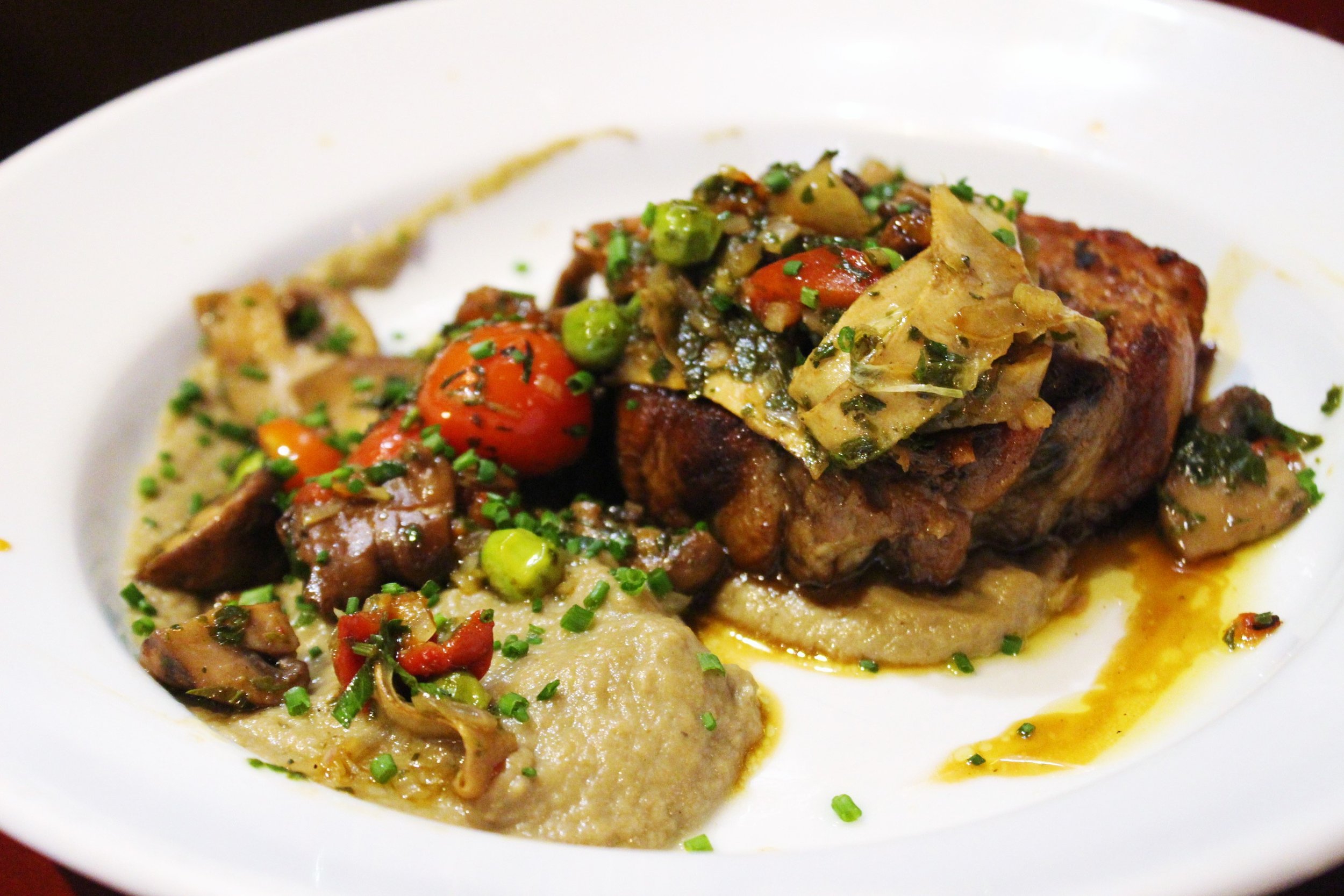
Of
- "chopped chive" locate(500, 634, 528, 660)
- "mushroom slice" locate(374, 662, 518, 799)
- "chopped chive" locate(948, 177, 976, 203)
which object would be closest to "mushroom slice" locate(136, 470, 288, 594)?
"mushroom slice" locate(374, 662, 518, 799)

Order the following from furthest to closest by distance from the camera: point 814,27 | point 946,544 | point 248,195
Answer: point 814,27, point 248,195, point 946,544

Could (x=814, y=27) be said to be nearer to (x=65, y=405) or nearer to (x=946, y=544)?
(x=946, y=544)

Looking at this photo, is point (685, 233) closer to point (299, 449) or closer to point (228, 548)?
point (299, 449)

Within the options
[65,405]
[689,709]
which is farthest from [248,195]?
[689,709]

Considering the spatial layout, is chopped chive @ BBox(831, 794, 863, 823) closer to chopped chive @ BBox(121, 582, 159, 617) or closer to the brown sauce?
the brown sauce

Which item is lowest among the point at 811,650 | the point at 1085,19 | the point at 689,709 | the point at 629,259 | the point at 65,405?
the point at 811,650

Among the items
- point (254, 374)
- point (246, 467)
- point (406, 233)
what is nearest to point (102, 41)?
point (406, 233)
